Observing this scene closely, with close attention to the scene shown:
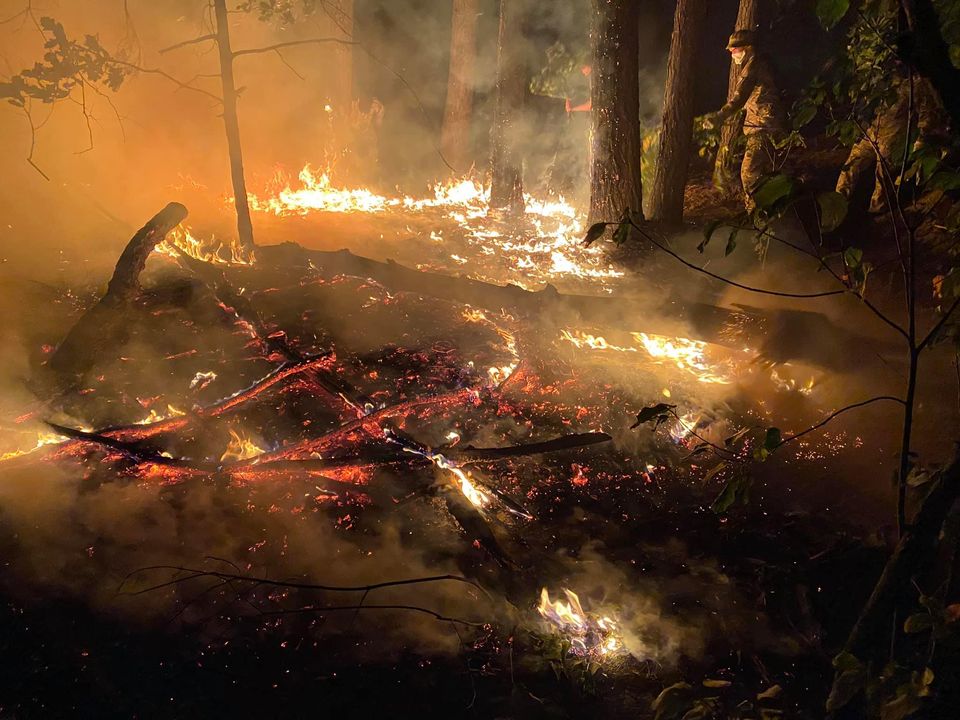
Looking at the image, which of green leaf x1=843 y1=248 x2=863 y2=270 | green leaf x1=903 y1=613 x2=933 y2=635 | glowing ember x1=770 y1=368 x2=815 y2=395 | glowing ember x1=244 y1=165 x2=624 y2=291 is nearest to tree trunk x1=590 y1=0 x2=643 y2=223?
glowing ember x1=244 y1=165 x2=624 y2=291

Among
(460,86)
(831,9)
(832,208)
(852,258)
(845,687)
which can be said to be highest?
(460,86)

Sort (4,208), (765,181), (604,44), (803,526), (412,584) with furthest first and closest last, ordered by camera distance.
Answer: (4,208), (604,44), (803,526), (412,584), (765,181)

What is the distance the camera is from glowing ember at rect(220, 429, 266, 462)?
557 cm

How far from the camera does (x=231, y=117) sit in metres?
9.36

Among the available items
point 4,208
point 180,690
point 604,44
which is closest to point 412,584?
point 180,690

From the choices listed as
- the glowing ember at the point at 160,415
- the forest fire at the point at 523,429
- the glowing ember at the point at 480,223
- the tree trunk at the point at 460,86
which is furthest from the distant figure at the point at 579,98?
the glowing ember at the point at 160,415

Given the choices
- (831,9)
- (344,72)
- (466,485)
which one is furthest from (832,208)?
(344,72)

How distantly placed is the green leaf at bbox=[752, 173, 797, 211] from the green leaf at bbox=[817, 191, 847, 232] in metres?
0.13

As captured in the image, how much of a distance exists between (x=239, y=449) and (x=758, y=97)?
32.0 ft

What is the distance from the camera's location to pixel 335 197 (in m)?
15.4

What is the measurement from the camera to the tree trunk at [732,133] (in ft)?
34.3

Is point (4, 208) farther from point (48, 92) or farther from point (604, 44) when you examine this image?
point (604, 44)

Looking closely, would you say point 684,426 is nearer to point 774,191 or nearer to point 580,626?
point 580,626

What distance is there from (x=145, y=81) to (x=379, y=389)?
13.4m
